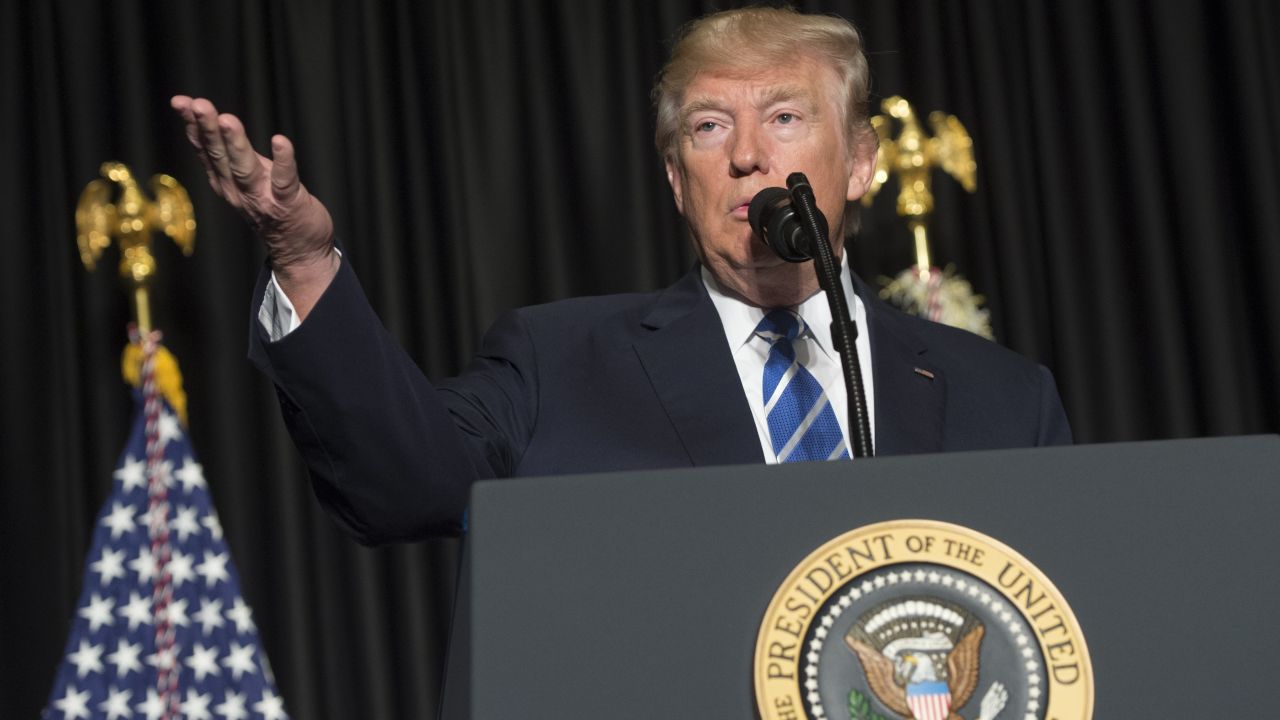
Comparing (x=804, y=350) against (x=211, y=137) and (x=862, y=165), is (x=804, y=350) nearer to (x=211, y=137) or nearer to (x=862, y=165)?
(x=862, y=165)

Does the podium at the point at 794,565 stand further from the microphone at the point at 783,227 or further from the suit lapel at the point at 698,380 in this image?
the suit lapel at the point at 698,380

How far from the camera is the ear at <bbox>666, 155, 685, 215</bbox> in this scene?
1941 mm

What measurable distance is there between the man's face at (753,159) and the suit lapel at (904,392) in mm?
153

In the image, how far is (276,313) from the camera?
121 cm

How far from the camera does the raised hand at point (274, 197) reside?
3.62ft

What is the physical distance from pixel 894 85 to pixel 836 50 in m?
2.18

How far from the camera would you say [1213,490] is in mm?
842

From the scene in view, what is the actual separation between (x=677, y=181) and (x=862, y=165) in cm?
29

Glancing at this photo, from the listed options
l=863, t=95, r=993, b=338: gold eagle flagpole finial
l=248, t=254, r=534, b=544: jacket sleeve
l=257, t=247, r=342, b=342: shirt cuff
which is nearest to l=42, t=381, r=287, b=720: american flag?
l=863, t=95, r=993, b=338: gold eagle flagpole finial

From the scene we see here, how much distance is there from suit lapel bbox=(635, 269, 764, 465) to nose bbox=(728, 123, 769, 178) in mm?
178

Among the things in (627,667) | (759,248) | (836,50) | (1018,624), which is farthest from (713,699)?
(836,50)

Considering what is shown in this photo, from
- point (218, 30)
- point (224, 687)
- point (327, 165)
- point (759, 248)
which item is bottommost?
point (224, 687)

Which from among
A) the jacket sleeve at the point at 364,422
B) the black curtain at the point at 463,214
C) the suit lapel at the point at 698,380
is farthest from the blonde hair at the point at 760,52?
the black curtain at the point at 463,214

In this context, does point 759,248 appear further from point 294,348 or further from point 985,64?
point 985,64
